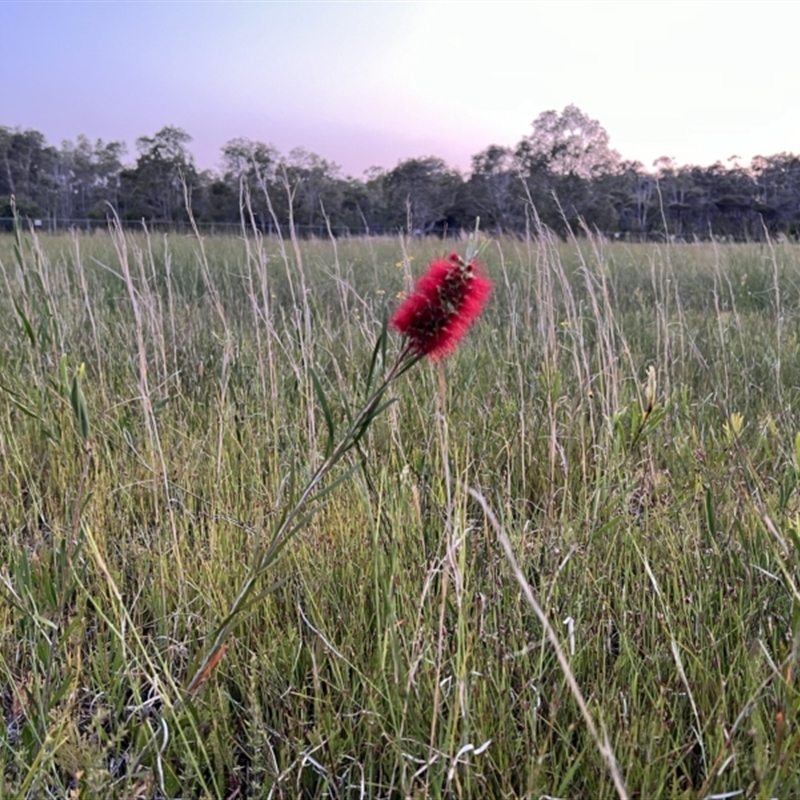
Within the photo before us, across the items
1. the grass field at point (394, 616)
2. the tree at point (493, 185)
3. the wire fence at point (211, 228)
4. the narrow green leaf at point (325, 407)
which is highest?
the tree at point (493, 185)

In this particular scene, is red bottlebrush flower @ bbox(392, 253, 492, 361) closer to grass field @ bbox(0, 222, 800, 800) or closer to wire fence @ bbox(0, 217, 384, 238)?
grass field @ bbox(0, 222, 800, 800)

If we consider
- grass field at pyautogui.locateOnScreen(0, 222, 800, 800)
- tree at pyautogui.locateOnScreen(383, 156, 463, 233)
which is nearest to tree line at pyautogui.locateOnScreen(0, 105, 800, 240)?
tree at pyautogui.locateOnScreen(383, 156, 463, 233)

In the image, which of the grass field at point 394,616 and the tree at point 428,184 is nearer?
the grass field at point 394,616

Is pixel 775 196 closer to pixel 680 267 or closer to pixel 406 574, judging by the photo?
pixel 680 267

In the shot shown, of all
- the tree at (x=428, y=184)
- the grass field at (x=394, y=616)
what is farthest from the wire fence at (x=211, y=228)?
the tree at (x=428, y=184)

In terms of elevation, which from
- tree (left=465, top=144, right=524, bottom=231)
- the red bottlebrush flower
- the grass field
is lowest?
the grass field

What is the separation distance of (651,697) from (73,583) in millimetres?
999

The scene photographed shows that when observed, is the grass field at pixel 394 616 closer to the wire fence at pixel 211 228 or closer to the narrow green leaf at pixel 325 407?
the narrow green leaf at pixel 325 407

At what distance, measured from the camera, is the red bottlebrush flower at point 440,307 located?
65 cm

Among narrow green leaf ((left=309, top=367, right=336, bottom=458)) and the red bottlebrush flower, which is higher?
the red bottlebrush flower

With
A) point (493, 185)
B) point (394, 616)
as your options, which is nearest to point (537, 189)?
point (493, 185)

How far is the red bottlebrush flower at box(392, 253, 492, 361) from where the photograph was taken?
0.65 meters

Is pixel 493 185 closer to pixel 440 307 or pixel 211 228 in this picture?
pixel 211 228

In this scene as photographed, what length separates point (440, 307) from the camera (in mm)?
651
